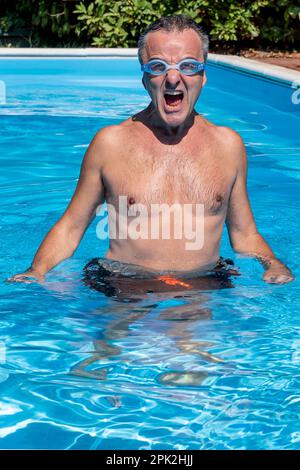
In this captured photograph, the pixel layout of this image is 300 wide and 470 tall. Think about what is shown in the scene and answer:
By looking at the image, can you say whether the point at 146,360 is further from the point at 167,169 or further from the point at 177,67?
the point at 177,67

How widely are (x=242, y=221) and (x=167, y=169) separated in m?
0.39

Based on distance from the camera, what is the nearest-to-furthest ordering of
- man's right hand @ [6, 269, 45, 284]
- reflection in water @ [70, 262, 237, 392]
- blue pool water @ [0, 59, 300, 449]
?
blue pool water @ [0, 59, 300, 449], reflection in water @ [70, 262, 237, 392], man's right hand @ [6, 269, 45, 284]

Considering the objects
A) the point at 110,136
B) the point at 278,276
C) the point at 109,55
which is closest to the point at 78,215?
the point at 110,136

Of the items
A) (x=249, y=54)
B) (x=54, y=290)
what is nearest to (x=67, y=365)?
(x=54, y=290)

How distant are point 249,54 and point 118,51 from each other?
6.99 feet

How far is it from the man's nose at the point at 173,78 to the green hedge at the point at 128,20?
8.67 m

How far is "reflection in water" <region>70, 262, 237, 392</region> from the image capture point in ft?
10.5

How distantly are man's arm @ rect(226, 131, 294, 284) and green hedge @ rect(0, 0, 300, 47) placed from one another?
8.52 metres

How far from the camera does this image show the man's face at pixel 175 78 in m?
3.51

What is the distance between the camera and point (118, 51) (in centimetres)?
1127

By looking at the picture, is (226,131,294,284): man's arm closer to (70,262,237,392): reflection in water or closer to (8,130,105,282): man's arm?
(70,262,237,392): reflection in water

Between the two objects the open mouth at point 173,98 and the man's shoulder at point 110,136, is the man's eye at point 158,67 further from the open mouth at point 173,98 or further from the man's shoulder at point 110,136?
the man's shoulder at point 110,136

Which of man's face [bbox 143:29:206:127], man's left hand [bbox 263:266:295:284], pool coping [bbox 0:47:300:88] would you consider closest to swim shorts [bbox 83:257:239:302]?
man's left hand [bbox 263:266:295:284]
